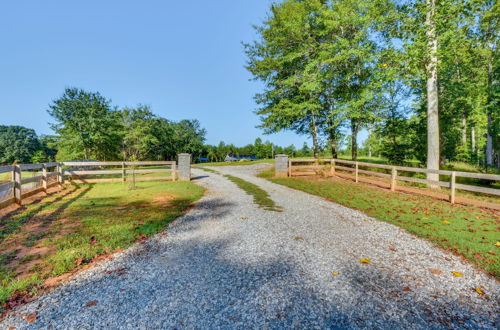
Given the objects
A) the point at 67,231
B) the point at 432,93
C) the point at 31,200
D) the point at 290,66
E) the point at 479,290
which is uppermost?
the point at 290,66

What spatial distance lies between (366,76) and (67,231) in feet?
56.9

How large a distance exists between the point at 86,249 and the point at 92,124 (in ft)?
85.5

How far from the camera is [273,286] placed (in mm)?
2850

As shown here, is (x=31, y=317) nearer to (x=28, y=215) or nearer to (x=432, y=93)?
(x=28, y=215)

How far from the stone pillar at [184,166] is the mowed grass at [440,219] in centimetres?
715

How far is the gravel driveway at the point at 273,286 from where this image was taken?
7.48 feet

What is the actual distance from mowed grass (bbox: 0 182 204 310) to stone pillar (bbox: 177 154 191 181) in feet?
16.1

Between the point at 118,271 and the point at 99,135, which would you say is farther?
the point at 99,135

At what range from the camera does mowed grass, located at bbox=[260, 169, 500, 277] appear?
4.02 metres

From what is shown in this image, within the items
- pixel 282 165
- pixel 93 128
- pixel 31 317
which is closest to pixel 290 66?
pixel 282 165

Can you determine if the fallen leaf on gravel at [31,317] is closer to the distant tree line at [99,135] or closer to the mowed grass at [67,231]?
the mowed grass at [67,231]

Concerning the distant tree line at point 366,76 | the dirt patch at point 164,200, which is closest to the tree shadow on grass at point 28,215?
the dirt patch at point 164,200

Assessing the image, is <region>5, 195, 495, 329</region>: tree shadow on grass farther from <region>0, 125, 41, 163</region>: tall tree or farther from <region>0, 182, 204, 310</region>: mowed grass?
<region>0, 125, 41, 163</region>: tall tree

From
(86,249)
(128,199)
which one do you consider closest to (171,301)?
(86,249)
